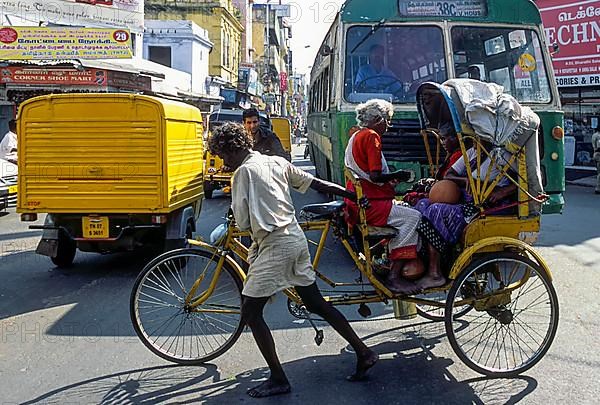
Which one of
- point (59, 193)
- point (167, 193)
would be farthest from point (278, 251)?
point (59, 193)

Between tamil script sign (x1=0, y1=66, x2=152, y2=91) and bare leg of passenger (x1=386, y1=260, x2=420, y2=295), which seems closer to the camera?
bare leg of passenger (x1=386, y1=260, x2=420, y2=295)

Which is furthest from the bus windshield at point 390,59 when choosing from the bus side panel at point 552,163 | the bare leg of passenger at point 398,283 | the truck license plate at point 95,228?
the bare leg of passenger at point 398,283

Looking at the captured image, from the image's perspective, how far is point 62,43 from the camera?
54.2 ft

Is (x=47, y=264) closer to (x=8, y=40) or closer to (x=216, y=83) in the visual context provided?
(x=8, y=40)

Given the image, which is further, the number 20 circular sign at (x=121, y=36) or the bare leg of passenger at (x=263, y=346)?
the number 20 circular sign at (x=121, y=36)

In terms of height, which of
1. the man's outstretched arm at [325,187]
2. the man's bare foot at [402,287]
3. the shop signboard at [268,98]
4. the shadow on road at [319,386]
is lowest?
the shadow on road at [319,386]

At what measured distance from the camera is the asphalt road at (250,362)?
3.88 m

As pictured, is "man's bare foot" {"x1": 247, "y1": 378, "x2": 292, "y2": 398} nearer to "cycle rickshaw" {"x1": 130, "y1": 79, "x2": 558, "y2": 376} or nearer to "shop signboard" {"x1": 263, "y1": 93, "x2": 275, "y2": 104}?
"cycle rickshaw" {"x1": 130, "y1": 79, "x2": 558, "y2": 376}

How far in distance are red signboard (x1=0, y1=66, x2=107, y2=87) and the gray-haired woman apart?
512 inches

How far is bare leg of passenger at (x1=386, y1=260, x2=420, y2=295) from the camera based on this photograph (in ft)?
14.2

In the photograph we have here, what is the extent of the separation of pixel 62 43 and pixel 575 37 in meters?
15.2

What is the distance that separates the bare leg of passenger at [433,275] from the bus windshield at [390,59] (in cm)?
342

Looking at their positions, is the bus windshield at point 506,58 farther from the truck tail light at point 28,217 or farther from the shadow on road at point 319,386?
the truck tail light at point 28,217

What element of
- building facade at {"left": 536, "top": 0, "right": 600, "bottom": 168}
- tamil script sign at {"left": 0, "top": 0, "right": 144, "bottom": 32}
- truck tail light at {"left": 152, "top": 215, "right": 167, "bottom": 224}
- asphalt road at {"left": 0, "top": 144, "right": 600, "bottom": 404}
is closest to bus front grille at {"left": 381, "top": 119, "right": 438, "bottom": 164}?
asphalt road at {"left": 0, "top": 144, "right": 600, "bottom": 404}
